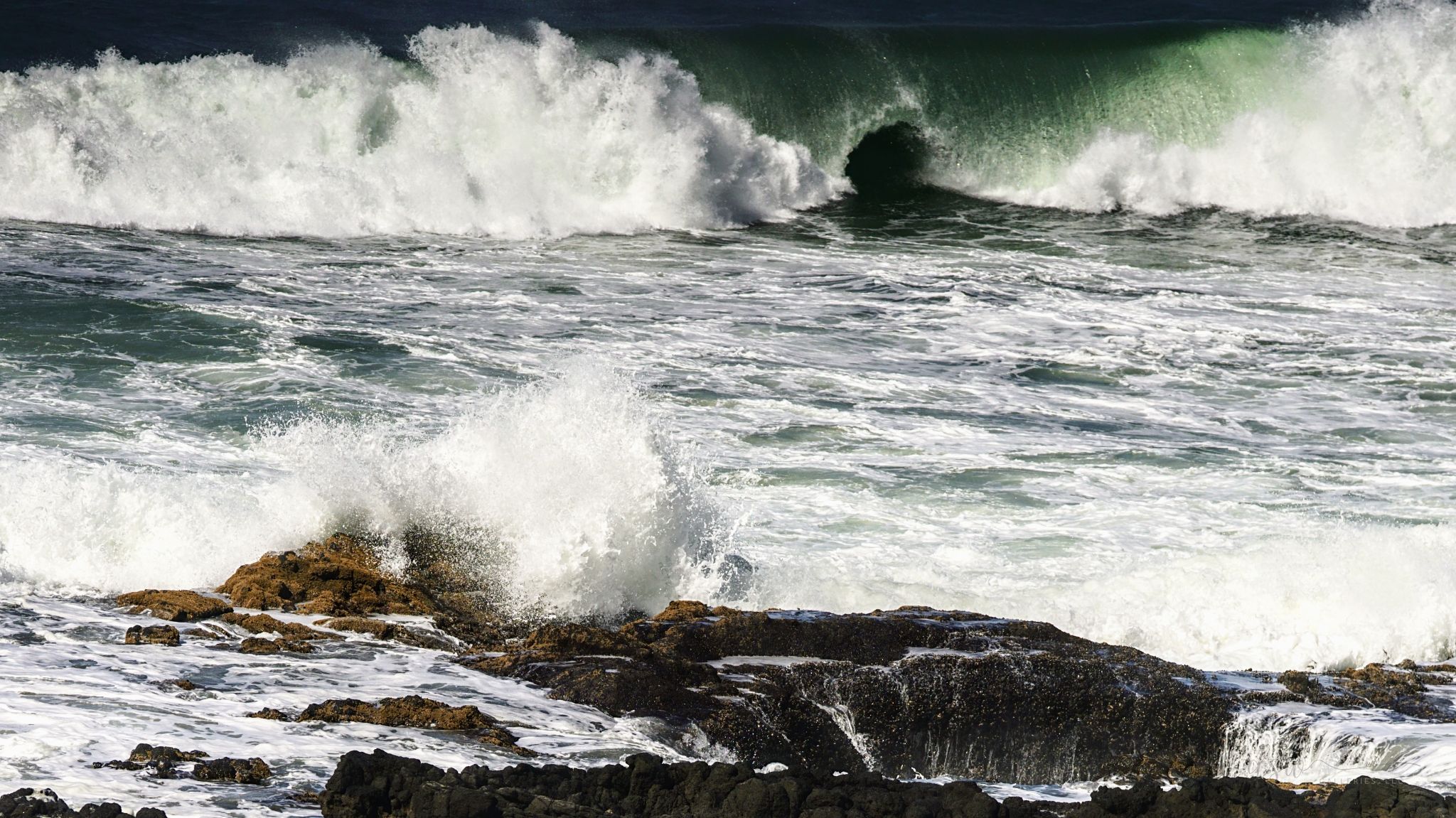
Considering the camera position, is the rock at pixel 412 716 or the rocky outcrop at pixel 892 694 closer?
the rock at pixel 412 716

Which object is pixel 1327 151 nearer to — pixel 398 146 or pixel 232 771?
pixel 398 146

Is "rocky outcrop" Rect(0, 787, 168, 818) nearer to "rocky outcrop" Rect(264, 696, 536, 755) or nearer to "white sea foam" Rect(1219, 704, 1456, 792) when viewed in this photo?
"rocky outcrop" Rect(264, 696, 536, 755)

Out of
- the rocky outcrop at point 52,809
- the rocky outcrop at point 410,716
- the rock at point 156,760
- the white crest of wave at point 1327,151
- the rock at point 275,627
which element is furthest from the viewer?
the white crest of wave at point 1327,151

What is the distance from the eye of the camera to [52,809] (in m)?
4.57

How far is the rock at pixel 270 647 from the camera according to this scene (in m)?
6.79

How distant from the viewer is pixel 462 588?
8.07 m

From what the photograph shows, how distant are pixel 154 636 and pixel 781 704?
279cm

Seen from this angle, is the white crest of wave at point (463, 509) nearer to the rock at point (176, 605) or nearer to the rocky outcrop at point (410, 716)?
the rock at point (176, 605)

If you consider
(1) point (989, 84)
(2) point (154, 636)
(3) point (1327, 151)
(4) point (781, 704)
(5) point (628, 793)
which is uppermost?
(1) point (989, 84)

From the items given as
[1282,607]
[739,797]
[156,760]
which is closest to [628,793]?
[739,797]

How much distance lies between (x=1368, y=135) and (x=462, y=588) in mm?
20363

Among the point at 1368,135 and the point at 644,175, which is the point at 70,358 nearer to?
the point at 644,175

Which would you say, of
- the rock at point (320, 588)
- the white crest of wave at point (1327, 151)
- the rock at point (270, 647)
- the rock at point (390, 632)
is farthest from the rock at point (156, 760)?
the white crest of wave at point (1327, 151)

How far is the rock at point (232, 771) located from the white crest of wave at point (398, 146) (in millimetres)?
15353
